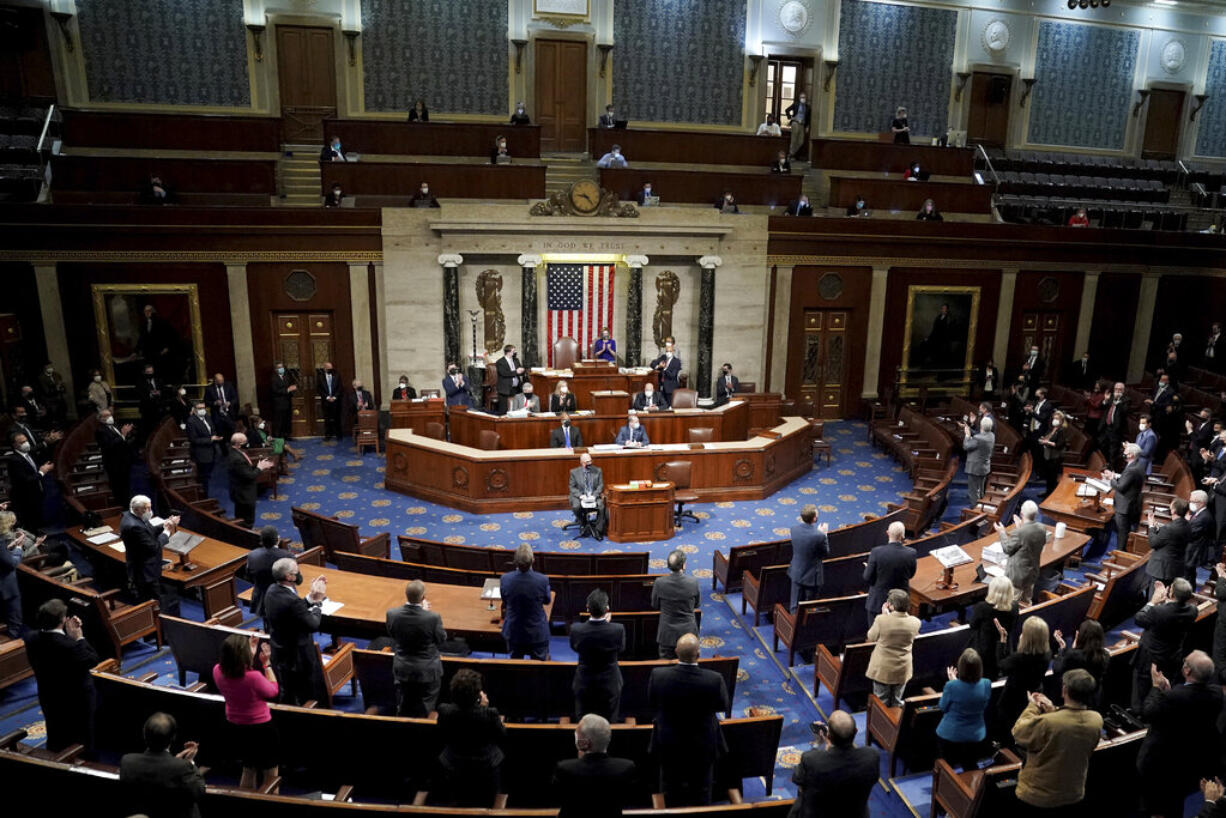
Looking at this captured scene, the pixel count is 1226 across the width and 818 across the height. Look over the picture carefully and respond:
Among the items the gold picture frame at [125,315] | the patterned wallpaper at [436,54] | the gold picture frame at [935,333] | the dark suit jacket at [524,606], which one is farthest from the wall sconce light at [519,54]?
the dark suit jacket at [524,606]

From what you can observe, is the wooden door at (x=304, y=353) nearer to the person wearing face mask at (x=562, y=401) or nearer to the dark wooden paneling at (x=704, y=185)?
the person wearing face mask at (x=562, y=401)

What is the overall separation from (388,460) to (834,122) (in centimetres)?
1340

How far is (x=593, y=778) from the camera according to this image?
3941mm

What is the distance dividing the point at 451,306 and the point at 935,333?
980 centimetres

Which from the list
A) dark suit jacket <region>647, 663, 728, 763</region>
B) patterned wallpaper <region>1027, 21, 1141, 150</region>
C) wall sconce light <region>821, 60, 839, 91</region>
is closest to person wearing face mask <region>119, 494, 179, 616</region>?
dark suit jacket <region>647, 663, 728, 763</region>

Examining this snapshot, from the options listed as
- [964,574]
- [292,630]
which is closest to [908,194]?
[964,574]

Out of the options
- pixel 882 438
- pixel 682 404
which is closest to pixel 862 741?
pixel 682 404

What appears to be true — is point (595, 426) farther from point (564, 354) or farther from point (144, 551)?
point (144, 551)

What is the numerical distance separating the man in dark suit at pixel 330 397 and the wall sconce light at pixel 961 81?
15.6 m

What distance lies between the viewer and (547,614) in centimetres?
670

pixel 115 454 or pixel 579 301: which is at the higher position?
pixel 579 301

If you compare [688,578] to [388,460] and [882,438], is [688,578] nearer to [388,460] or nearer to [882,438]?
[388,460]

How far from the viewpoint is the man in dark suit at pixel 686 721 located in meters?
4.81

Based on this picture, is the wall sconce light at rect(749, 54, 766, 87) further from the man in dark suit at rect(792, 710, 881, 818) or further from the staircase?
the man in dark suit at rect(792, 710, 881, 818)
